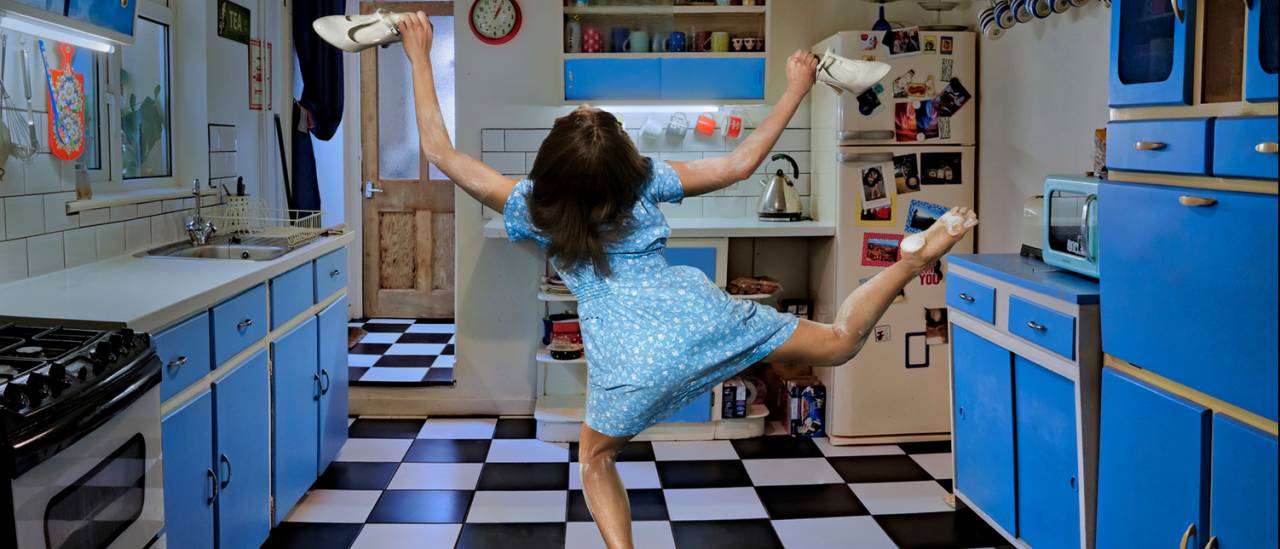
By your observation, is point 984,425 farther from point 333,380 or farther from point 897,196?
point 333,380

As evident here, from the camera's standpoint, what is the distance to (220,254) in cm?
367

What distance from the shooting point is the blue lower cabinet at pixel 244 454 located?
2.91m

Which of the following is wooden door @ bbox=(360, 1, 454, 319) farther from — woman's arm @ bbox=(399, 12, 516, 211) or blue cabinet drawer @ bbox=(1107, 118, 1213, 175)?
blue cabinet drawer @ bbox=(1107, 118, 1213, 175)

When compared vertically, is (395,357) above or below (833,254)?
below

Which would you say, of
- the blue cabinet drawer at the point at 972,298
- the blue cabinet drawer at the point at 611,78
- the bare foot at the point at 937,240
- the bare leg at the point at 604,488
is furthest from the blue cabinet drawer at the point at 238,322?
the blue cabinet drawer at the point at 972,298

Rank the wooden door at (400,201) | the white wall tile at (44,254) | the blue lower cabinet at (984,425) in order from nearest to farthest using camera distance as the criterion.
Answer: the white wall tile at (44,254), the blue lower cabinet at (984,425), the wooden door at (400,201)

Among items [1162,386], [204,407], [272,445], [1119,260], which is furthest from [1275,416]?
[272,445]

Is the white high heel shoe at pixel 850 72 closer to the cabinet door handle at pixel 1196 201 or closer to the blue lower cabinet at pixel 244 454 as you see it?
the cabinet door handle at pixel 1196 201

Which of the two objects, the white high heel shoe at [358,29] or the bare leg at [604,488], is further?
the white high heel shoe at [358,29]

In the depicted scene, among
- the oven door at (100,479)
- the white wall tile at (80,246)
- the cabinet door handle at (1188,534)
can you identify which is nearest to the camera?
the oven door at (100,479)

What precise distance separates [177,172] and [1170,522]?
3.40 metres

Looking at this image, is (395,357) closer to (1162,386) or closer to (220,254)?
(220,254)

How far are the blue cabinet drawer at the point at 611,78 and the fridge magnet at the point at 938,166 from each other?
1178 millimetres

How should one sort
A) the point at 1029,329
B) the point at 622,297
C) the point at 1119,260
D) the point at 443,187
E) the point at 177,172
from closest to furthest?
the point at 622,297 < the point at 1119,260 < the point at 1029,329 < the point at 177,172 < the point at 443,187
